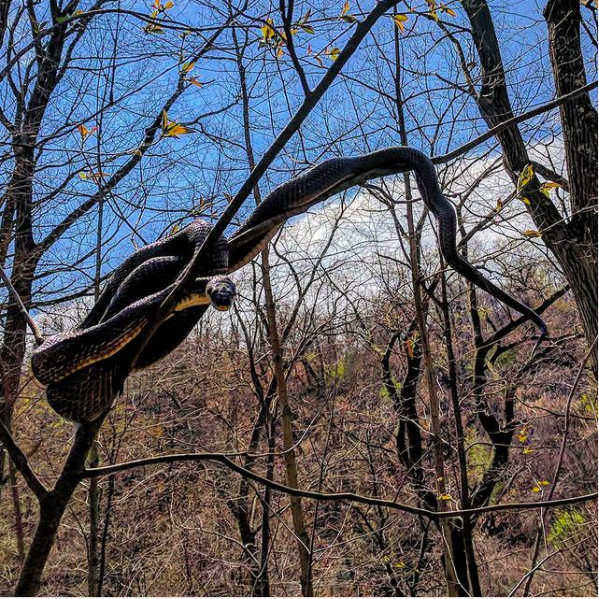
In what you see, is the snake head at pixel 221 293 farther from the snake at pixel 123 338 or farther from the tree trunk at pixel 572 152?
the tree trunk at pixel 572 152

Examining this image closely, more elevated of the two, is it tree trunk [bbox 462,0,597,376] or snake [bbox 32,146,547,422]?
tree trunk [bbox 462,0,597,376]

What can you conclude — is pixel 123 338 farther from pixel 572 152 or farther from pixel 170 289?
pixel 572 152

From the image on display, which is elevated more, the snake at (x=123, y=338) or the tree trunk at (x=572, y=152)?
the tree trunk at (x=572, y=152)

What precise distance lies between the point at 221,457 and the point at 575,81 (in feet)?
8.06

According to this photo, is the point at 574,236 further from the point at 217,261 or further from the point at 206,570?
the point at 206,570

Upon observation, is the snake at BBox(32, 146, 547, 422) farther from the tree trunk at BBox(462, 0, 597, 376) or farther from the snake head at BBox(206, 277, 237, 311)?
the tree trunk at BBox(462, 0, 597, 376)

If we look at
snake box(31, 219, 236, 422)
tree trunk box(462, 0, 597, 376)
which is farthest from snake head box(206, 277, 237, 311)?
tree trunk box(462, 0, 597, 376)

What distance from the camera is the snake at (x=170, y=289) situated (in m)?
0.45

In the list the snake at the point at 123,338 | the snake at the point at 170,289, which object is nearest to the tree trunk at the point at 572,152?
the snake at the point at 170,289

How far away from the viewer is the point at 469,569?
262 centimetres

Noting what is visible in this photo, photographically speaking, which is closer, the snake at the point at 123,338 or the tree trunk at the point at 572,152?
the snake at the point at 123,338

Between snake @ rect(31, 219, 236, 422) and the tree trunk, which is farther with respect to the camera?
the tree trunk

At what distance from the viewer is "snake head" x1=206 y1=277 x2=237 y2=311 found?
0.43 metres

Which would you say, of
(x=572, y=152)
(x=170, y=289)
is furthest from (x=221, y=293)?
(x=572, y=152)
